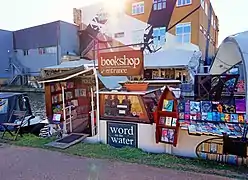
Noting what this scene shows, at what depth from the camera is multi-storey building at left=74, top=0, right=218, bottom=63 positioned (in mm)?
19844

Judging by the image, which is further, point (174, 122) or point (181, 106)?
point (181, 106)

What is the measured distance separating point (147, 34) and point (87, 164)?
19483 mm

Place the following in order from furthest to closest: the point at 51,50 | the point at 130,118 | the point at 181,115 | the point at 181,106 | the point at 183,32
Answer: the point at 51,50 → the point at 183,32 → the point at 130,118 → the point at 181,106 → the point at 181,115

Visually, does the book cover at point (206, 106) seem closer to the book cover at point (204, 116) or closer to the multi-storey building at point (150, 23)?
the book cover at point (204, 116)

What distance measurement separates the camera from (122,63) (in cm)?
517

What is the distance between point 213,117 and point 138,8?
65.8ft

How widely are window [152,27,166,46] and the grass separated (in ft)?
57.4

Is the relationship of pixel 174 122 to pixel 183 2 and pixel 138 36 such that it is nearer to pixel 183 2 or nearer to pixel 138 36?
pixel 183 2

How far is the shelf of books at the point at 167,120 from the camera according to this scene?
4723 millimetres

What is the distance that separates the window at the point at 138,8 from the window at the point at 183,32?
13.9 feet

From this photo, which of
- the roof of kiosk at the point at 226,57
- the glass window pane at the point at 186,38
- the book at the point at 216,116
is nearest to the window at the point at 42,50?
the glass window pane at the point at 186,38

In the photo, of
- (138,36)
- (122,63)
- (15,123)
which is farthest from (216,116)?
(138,36)

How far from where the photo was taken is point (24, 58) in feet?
97.7

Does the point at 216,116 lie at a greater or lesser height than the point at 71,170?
greater
